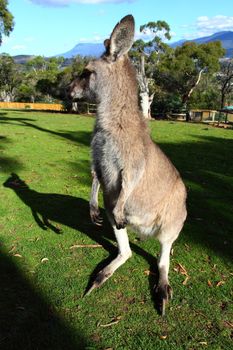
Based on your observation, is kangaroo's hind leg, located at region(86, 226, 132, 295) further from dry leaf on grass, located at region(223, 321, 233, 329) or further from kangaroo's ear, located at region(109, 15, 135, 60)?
kangaroo's ear, located at region(109, 15, 135, 60)

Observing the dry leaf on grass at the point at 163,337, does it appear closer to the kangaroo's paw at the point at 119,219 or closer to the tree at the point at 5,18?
the kangaroo's paw at the point at 119,219

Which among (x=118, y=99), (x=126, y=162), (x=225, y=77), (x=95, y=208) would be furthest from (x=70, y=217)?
(x=225, y=77)

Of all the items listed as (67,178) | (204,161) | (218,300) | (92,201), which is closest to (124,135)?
(92,201)

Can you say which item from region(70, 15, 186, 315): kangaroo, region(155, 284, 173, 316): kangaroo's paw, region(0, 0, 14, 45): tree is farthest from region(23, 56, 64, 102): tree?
region(155, 284, 173, 316): kangaroo's paw

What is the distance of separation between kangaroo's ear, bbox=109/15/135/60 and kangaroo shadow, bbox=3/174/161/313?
5.89 feet

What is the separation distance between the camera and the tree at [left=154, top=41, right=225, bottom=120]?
29156 millimetres

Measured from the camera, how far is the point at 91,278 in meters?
3.24

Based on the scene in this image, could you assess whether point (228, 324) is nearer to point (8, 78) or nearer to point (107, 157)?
point (107, 157)

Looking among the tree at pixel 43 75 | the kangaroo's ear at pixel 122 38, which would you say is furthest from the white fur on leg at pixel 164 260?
the tree at pixel 43 75

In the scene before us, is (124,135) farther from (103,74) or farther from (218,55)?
(218,55)

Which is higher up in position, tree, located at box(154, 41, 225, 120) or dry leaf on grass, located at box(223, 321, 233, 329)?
tree, located at box(154, 41, 225, 120)

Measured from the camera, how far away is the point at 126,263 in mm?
3504

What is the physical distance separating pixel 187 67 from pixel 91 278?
2823 centimetres

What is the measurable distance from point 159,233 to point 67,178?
3126 mm
